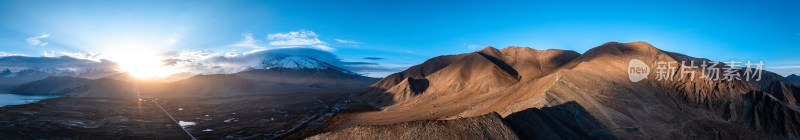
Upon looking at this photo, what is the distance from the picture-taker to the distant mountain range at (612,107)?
23.0m

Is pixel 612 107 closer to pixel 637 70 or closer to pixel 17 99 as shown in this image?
pixel 637 70

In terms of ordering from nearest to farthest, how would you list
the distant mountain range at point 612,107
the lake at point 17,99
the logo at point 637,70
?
the distant mountain range at point 612,107 → the logo at point 637,70 → the lake at point 17,99

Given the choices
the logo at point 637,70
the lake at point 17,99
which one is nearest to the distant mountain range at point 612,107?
the logo at point 637,70

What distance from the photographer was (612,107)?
3419 centimetres

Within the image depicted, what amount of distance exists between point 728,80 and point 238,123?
69486mm

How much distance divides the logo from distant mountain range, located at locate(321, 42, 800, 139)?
28.9 inches

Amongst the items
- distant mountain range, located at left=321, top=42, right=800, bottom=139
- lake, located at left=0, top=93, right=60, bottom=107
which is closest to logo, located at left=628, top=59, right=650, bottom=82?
distant mountain range, located at left=321, top=42, right=800, bottom=139

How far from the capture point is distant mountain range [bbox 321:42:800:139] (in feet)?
75.4

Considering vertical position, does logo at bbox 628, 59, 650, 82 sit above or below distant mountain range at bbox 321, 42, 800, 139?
above

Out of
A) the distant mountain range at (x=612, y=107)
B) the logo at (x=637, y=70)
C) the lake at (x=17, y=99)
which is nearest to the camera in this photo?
the distant mountain range at (x=612, y=107)

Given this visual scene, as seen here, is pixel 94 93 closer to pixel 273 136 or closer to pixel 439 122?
pixel 273 136

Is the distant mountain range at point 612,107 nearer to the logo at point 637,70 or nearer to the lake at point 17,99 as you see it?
the logo at point 637,70

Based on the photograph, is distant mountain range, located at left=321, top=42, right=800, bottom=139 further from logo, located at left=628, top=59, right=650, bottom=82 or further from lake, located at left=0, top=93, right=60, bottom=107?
lake, located at left=0, top=93, right=60, bottom=107

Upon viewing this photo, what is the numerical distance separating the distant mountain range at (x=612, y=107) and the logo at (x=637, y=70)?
0.73 metres
